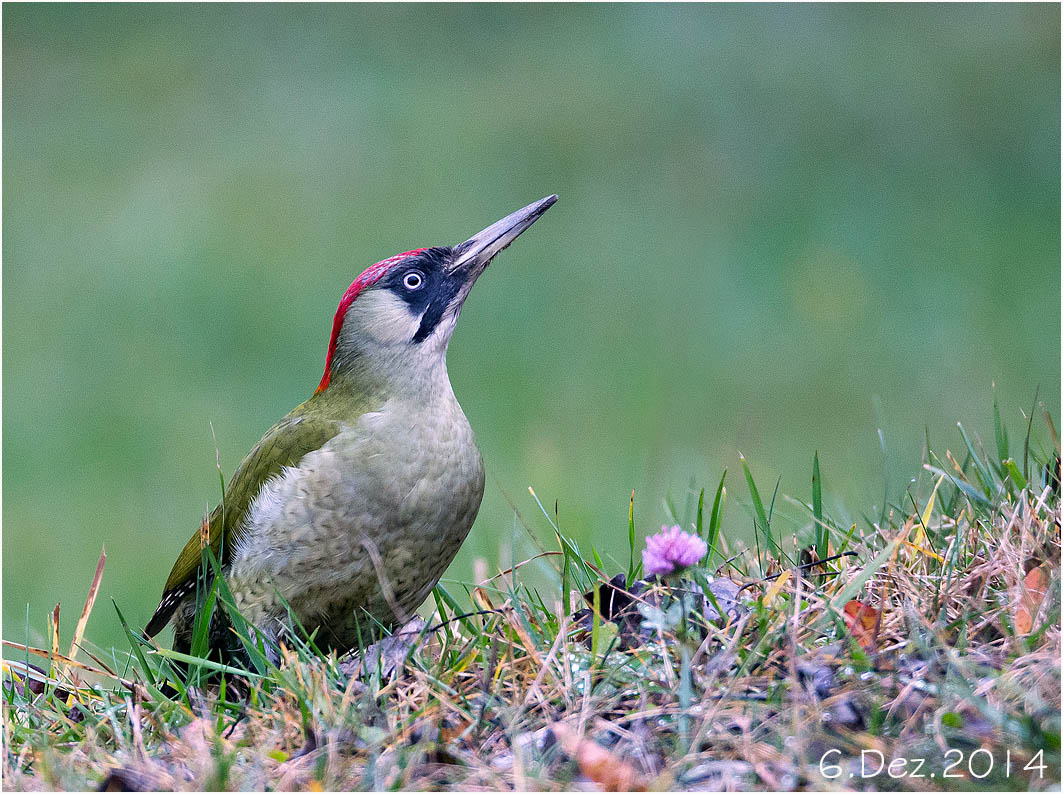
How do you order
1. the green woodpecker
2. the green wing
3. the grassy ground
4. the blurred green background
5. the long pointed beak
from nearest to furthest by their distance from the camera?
the grassy ground, the green woodpecker, the green wing, the long pointed beak, the blurred green background

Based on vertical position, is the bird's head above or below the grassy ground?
above

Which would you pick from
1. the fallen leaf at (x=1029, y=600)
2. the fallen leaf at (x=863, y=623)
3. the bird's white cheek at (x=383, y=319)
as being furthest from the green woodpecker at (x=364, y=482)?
the fallen leaf at (x=1029, y=600)

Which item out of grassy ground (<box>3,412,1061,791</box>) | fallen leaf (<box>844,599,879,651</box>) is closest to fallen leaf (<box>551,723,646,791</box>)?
grassy ground (<box>3,412,1061,791</box>)

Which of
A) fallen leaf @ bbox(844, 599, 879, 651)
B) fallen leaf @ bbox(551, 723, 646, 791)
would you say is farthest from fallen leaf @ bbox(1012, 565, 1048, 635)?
fallen leaf @ bbox(551, 723, 646, 791)

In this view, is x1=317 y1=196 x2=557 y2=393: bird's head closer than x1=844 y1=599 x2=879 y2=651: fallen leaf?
No

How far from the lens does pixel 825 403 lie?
778 centimetres

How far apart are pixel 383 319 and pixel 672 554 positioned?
1.29 metres

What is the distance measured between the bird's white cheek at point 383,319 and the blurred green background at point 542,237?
5.83ft

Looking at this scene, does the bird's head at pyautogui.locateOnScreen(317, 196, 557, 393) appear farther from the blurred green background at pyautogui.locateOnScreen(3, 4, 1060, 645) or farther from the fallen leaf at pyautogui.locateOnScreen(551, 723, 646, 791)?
the blurred green background at pyautogui.locateOnScreen(3, 4, 1060, 645)

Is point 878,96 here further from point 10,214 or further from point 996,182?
point 10,214

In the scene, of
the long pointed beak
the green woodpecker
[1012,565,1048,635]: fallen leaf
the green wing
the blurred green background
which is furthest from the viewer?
the blurred green background

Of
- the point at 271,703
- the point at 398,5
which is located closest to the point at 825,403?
the point at 271,703

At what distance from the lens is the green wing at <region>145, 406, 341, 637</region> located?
3209 mm

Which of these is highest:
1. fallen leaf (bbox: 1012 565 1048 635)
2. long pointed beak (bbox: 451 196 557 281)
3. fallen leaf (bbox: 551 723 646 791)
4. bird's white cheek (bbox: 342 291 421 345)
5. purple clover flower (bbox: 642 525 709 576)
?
long pointed beak (bbox: 451 196 557 281)
